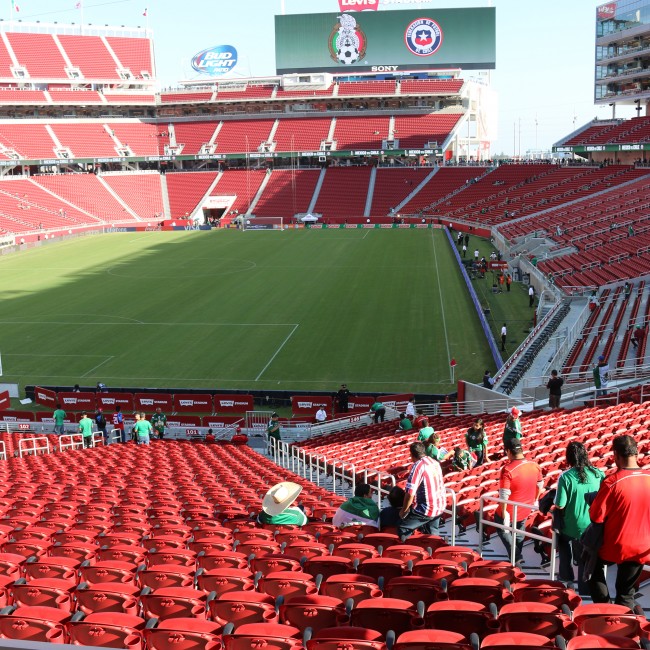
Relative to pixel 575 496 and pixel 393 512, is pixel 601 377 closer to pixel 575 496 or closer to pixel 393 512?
pixel 393 512

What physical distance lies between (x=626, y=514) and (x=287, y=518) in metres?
4.08

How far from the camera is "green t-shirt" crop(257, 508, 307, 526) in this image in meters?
8.71

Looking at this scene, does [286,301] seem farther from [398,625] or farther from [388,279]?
[398,625]

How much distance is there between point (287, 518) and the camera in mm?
8727

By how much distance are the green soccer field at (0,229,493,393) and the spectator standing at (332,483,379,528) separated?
1905 cm

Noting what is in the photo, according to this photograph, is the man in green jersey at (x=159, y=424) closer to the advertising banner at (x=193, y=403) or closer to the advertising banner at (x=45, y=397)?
the advertising banner at (x=193, y=403)

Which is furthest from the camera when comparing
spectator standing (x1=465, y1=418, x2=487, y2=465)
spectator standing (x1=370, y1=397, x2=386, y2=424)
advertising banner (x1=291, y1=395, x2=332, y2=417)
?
advertising banner (x1=291, y1=395, x2=332, y2=417)

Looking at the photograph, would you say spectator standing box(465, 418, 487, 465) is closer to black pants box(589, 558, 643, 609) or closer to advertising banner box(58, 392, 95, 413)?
black pants box(589, 558, 643, 609)

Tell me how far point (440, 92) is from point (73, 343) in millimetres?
75321

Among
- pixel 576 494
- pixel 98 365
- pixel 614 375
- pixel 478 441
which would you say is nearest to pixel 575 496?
pixel 576 494

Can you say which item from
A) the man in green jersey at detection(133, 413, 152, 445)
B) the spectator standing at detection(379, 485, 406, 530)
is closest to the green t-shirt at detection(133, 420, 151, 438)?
the man in green jersey at detection(133, 413, 152, 445)

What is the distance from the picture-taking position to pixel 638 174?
217 ft

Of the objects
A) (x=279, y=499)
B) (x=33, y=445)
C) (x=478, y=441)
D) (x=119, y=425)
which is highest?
(x=279, y=499)

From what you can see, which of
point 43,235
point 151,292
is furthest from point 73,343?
point 43,235
